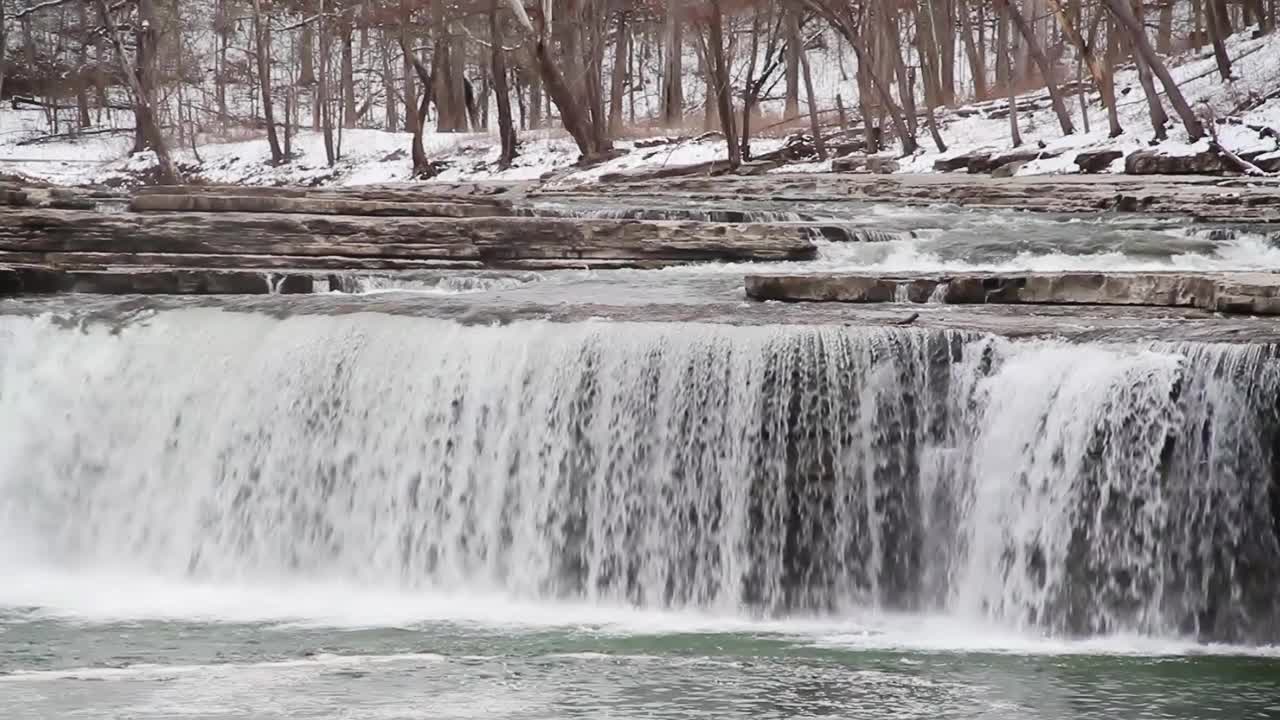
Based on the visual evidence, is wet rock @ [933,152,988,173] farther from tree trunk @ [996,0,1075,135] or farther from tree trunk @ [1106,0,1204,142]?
tree trunk @ [1106,0,1204,142]

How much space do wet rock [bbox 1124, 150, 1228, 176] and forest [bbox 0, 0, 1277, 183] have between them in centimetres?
95

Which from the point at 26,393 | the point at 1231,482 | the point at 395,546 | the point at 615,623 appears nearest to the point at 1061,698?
the point at 1231,482

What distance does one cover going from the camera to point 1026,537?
8227mm

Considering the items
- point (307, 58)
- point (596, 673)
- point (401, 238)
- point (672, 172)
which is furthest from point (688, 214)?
point (307, 58)

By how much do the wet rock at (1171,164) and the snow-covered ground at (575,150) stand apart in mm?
226

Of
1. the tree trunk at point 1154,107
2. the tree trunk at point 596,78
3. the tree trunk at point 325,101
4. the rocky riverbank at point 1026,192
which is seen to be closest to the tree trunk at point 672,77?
the tree trunk at point 596,78

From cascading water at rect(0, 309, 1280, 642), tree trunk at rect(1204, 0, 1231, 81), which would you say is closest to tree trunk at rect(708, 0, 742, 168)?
tree trunk at rect(1204, 0, 1231, 81)

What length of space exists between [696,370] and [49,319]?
4.52 meters

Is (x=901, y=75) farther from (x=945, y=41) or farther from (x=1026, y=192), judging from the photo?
(x=1026, y=192)

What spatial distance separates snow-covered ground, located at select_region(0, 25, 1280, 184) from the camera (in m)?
24.5

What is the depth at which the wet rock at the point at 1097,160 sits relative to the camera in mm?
22469

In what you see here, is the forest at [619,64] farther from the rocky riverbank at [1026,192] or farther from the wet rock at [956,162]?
the rocky riverbank at [1026,192]

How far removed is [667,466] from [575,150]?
82.6 ft

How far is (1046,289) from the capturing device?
33.6 ft
